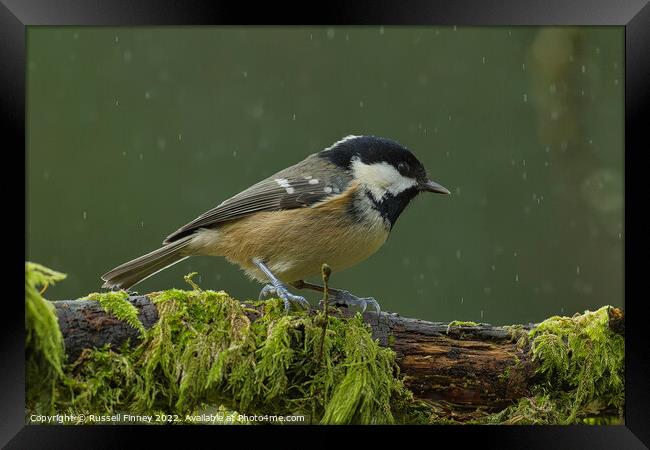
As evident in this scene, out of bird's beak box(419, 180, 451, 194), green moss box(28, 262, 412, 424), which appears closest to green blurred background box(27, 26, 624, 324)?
bird's beak box(419, 180, 451, 194)

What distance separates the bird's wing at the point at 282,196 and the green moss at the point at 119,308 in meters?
0.96

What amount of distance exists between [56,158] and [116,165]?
0.51 meters

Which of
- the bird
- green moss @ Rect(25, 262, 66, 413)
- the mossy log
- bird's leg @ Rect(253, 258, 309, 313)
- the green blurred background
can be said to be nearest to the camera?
green moss @ Rect(25, 262, 66, 413)

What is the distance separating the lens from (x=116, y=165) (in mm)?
6133

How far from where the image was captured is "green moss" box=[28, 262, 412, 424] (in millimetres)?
2424

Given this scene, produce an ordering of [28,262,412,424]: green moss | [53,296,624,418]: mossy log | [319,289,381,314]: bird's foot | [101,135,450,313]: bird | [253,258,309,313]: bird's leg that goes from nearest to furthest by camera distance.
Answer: [28,262,412,424]: green moss, [53,296,624,418]: mossy log, [253,258,309,313]: bird's leg, [319,289,381,314]: bird's foot, [101,135,450,313]: bird

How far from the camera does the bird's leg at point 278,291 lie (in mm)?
2852

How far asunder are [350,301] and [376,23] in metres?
1.31

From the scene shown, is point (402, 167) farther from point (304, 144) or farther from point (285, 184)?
point (304, 144)

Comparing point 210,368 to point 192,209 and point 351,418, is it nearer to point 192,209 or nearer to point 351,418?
point 351,418

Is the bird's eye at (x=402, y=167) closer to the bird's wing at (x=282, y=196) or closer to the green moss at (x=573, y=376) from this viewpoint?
the bird's wing at (x=282, y=196)

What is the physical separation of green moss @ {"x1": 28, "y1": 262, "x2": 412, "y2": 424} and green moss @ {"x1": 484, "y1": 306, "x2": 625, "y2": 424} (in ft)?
1.73

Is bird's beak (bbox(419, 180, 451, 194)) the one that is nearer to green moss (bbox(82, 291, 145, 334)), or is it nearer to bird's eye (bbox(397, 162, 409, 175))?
bird's eye (bbox(397, 162, 409, 175))

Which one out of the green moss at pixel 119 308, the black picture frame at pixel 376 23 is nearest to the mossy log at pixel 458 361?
the black picture frame at pixel 376 23
